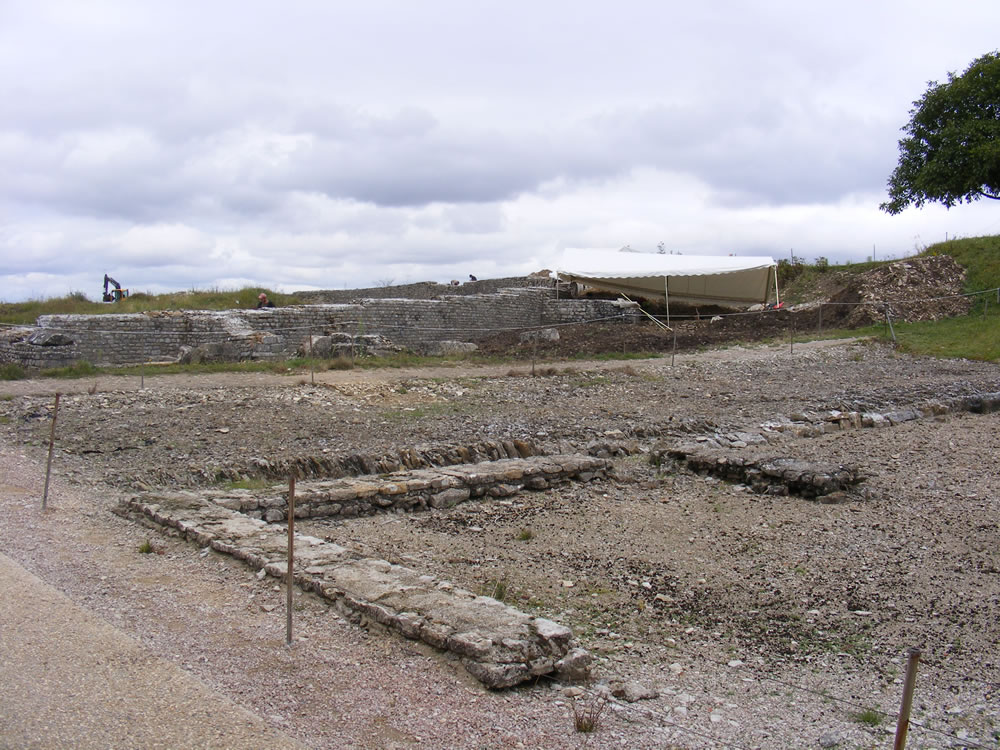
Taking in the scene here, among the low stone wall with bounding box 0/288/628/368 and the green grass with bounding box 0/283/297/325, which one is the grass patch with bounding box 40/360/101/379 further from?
the green grass with bounding box 0/283/297/325

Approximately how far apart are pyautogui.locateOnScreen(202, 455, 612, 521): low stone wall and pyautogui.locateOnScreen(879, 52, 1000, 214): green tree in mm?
22013

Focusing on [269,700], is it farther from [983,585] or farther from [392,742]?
[983,585]

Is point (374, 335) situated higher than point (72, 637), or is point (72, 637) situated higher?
point (374, 335)

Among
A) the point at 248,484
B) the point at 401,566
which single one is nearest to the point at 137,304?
the point at 248,484

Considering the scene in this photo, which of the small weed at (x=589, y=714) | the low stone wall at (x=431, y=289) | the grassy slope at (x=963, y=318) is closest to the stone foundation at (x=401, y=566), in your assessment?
the small weed at (x=589, y=714)

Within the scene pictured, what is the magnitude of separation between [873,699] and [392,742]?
8.19 ft

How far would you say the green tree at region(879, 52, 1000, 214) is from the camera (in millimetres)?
25391

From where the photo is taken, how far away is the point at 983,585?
5.78 meters

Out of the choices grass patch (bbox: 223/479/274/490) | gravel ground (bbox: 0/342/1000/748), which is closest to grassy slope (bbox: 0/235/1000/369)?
gravel ground (bbox: 0/342/1000/748)

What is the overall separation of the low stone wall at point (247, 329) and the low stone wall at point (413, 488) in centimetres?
1178

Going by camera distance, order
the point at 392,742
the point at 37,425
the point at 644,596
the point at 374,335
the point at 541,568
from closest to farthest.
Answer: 1. the point at 392,742
2. the point at 644,596
3. the point at 541,568
4. the point at 37,425
5. the point at 374,335

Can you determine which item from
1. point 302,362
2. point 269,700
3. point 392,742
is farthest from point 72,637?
point 302,362

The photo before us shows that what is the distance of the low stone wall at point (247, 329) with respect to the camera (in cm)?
1847

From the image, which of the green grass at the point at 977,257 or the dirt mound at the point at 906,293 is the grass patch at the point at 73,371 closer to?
the dirt mound at the point at 906,293
